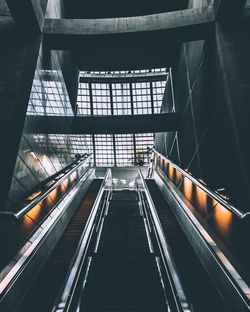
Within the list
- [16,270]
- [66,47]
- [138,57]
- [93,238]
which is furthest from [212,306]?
[138,57]

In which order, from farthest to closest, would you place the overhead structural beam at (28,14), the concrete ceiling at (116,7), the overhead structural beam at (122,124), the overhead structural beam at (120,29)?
the concrete ceiling at (116,7) → the overhead structural beam at (122,124) → the overhead structural beam at (120,29) → the overhead structural beam at (28,14)

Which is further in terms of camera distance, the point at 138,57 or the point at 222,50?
the point at 138,57

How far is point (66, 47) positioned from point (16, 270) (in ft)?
22.5

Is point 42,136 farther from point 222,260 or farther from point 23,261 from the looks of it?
point 222,260

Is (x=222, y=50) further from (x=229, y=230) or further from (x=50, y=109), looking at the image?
(x=50, y=109)

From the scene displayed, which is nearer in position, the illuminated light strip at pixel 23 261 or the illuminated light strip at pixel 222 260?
the illuminated light strip at pixel 222 260

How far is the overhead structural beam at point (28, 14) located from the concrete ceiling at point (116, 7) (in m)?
4.64

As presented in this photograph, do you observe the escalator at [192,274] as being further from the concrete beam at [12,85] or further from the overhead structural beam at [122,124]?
the overhead structural beam at [122,124]

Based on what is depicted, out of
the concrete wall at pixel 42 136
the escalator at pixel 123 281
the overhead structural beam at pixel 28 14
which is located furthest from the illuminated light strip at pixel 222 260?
the overhead structural beam at pixel 28 14

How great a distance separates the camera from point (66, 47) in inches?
323

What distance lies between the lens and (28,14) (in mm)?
6684

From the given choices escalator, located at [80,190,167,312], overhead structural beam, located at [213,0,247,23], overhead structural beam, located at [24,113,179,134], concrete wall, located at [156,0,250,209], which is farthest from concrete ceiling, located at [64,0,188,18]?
escalator, located at [80,190,167,312]

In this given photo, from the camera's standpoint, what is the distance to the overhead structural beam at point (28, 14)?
626 centimetres

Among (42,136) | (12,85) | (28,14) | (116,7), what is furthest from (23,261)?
(116,7)
